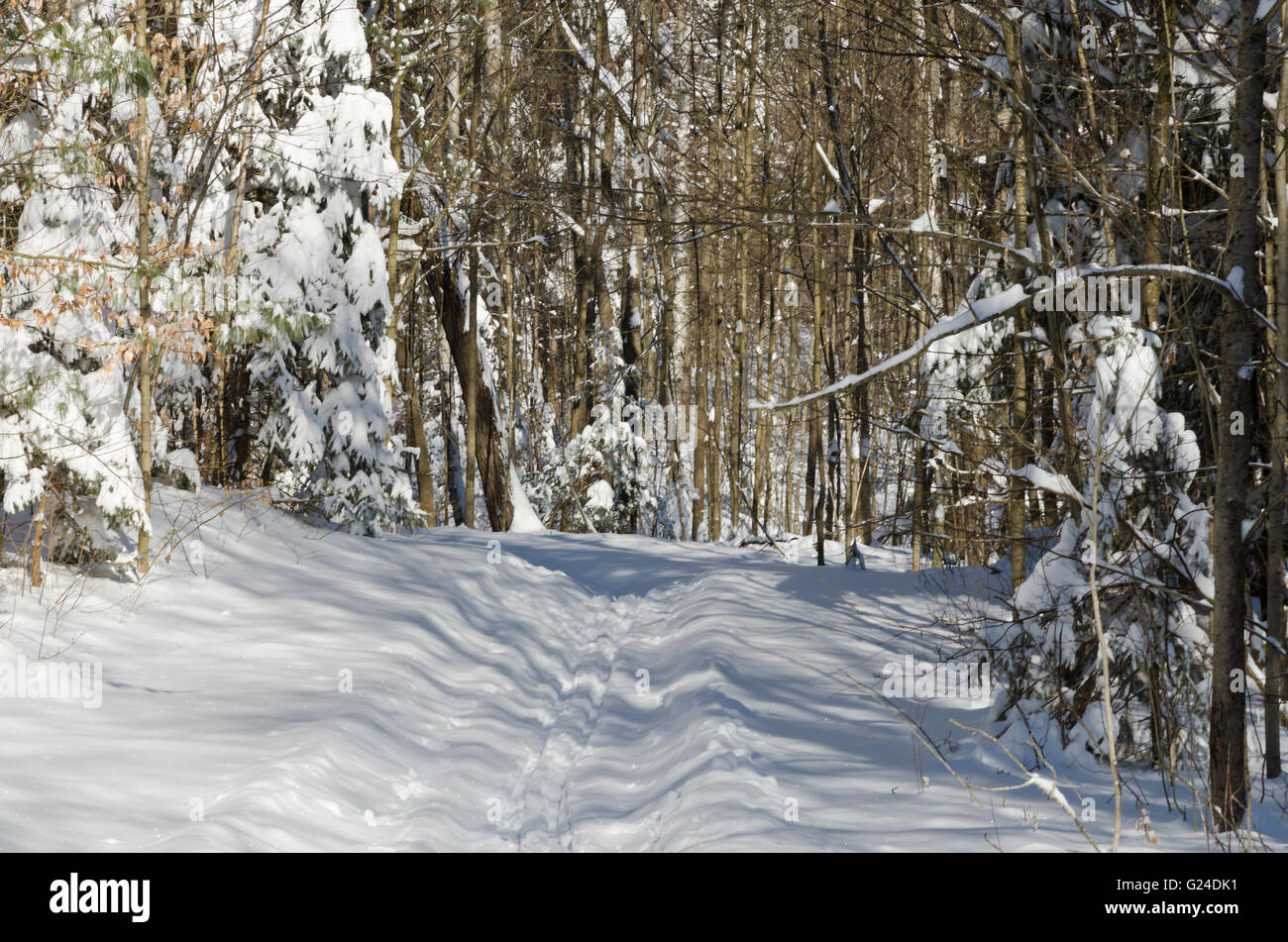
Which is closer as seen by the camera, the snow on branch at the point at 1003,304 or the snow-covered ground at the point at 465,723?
the snow-covered ground at the point at 465,723

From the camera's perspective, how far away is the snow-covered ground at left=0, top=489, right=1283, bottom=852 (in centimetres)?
542

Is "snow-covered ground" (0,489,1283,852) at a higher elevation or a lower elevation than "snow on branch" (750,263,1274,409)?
lower

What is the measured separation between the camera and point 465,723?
8023 mm

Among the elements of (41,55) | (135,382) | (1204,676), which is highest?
(41,55)

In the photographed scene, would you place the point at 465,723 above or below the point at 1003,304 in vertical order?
below

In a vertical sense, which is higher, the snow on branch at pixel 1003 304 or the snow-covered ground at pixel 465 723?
the snow on branch at pixel 1003 304

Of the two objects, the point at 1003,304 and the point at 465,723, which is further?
the point at 465,723

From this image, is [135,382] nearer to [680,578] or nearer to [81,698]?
[81,698]

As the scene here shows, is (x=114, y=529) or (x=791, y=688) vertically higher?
(x=114, y=529)

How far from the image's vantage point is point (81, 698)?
671cm

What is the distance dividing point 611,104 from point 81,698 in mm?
18758

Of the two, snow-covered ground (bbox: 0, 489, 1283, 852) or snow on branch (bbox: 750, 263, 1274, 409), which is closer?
snow-covered ground (bbox: 0, 489, 1283, 852)

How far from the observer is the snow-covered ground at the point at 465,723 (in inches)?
213

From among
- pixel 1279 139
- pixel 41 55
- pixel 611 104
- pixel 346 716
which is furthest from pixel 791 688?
pixel 611 104
